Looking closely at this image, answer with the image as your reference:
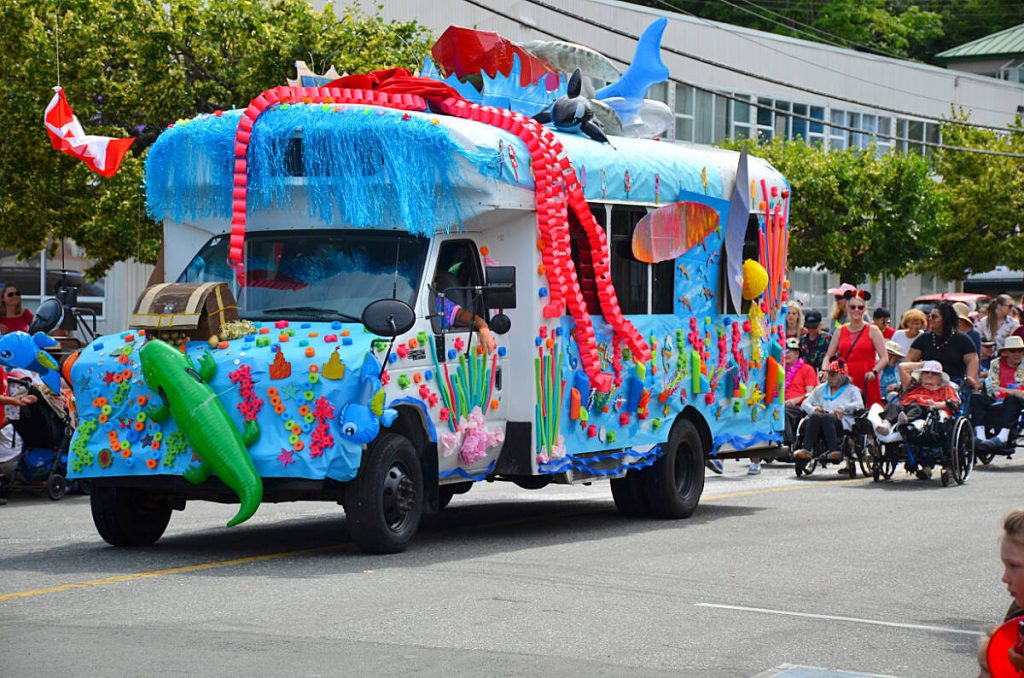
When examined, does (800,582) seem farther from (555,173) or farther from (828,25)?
(828,25)

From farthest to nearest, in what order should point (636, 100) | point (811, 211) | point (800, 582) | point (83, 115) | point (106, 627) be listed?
point (811, 211) < point (83, 115) < point (636, 100) < point (800, 582) < point (106, 627)

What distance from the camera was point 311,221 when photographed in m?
12.2

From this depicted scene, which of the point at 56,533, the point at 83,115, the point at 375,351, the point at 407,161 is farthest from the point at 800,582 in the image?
the point at 83,115

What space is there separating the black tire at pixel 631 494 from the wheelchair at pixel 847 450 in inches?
191

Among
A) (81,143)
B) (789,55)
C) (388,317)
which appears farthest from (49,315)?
(789,55)

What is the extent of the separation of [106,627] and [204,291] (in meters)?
3.04

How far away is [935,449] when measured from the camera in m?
18.7

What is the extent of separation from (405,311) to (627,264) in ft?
11.9

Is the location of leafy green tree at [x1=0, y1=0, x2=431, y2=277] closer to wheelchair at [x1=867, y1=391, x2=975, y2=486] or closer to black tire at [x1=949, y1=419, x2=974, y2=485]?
wheelchair at [x1=867, y1=391, x2=975, y2=486]

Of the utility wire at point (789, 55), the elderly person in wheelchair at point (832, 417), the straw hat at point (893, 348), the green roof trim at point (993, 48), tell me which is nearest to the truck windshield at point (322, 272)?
the elderly person in wheelchair at point (832, 417)

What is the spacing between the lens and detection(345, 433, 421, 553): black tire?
1139cm

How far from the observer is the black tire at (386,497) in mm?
11391

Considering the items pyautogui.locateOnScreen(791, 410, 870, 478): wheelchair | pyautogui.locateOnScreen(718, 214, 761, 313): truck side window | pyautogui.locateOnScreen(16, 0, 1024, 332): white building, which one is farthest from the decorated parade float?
pyautogui.locateOnScreen(16, 0, 1024, 332): white building

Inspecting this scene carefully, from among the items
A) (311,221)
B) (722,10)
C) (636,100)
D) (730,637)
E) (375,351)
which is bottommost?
(730,637)
